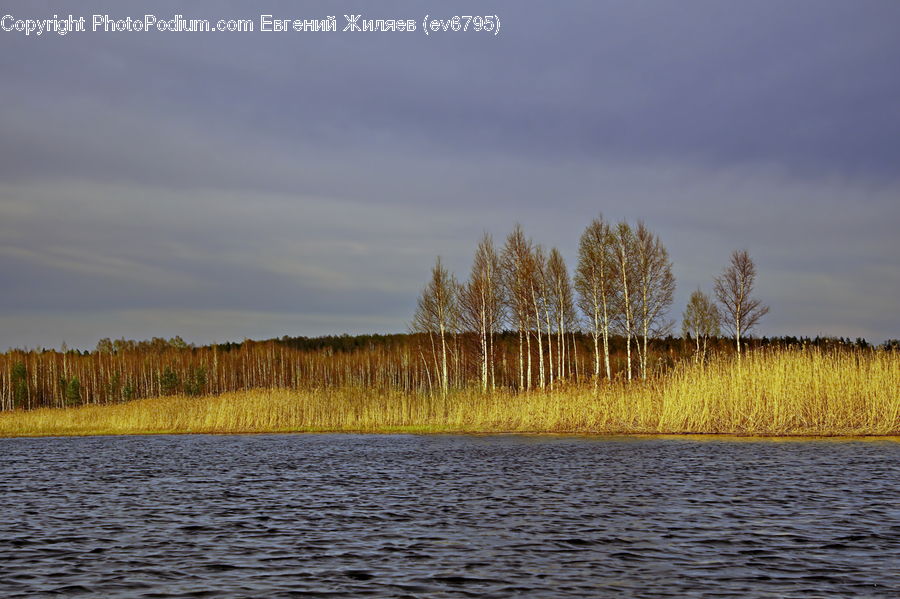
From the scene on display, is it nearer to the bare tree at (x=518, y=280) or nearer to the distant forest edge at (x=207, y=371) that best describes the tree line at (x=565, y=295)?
the bare tree at (x=518, y=280)

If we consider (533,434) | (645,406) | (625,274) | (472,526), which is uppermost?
(625,274)

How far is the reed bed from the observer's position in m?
31.2

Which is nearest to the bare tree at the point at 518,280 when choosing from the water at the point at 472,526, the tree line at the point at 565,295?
the tree line at the point at 565,295

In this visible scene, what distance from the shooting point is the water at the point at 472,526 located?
32.2ft

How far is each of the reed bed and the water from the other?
530cm

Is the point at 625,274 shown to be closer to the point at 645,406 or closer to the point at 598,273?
the point at 598,273

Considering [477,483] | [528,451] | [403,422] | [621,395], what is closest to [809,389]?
[621,395]

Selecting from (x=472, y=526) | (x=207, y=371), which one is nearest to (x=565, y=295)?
(x=472, y=526)

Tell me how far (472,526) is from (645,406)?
2177 cm

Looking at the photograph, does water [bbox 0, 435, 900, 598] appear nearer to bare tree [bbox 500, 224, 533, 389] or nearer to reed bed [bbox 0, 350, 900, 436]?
reed bed [bbox 0, 350, 900, 436]

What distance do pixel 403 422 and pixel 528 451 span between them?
1616 centimetres

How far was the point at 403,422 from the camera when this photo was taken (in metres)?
43.7

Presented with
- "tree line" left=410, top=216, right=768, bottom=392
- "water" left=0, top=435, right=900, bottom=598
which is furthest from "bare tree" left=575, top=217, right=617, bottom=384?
"water" left=0, top=435, right=900, bottom=598

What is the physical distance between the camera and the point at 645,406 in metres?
34.2
